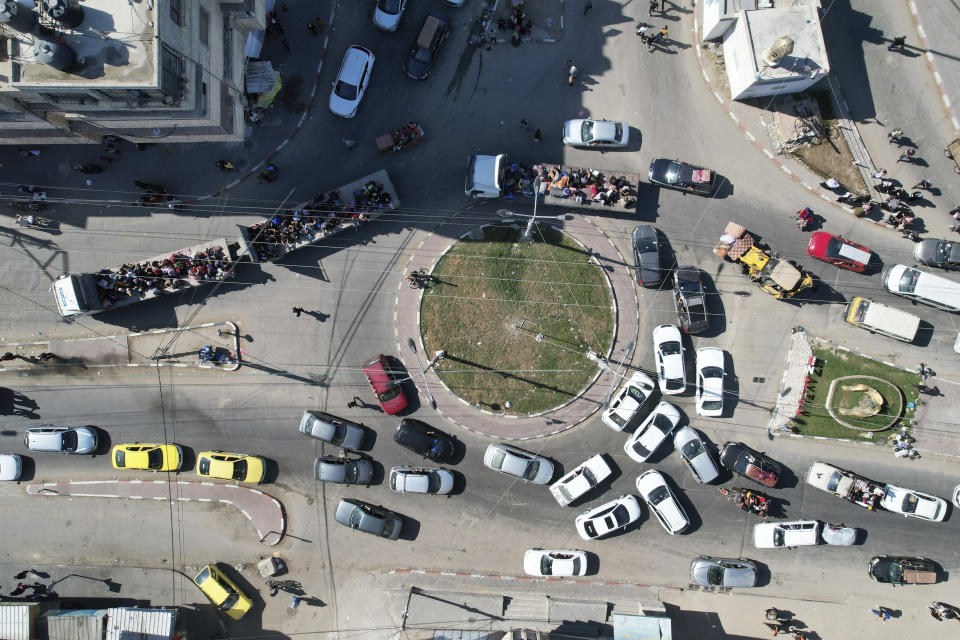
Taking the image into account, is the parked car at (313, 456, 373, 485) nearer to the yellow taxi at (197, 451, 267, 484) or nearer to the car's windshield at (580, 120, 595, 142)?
the yellow taxi at (197, 451, 267, 484)

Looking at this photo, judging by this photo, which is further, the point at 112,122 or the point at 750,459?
the point at 750,459

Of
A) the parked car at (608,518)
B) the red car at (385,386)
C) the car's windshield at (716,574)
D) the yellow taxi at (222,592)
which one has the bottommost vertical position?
the yellow taxi at (222,592)

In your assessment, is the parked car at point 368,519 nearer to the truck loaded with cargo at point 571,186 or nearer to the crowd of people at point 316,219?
the crowd of people at point 316,219

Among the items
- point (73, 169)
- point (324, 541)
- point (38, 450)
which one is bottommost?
point (324, 541)

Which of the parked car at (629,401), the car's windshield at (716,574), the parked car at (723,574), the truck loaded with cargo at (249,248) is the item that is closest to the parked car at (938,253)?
the parked car at (629,401)

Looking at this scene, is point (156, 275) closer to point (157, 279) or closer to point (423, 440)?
point (157, 279)

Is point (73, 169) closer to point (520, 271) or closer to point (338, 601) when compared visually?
point (520, 271)

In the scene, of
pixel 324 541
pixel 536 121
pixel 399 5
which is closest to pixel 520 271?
pixel 536 121
